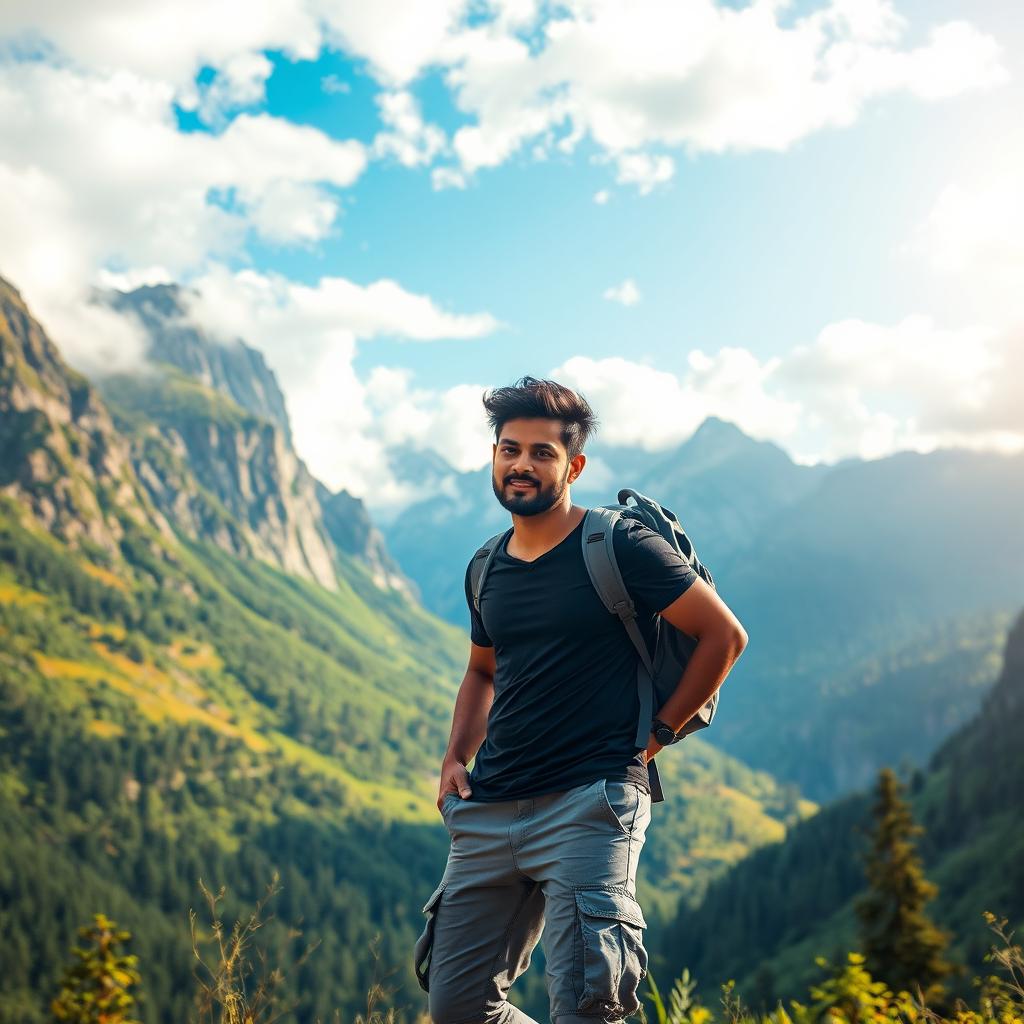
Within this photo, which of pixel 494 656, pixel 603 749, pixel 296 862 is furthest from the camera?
pixel 296 862

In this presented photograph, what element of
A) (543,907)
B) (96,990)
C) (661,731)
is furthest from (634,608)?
(96,990)

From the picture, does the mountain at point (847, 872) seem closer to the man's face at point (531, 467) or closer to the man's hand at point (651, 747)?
the man's hand at point (651, 747)

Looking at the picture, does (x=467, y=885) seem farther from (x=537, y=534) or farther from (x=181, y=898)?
(x=181, y=898)

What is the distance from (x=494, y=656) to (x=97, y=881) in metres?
174

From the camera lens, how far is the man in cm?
496

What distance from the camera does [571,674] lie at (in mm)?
5344

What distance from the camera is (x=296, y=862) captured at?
194 meters

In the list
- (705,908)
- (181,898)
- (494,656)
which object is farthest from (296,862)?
(494,656)

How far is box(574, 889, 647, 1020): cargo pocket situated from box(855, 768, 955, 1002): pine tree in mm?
26879

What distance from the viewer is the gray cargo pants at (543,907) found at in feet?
15.3

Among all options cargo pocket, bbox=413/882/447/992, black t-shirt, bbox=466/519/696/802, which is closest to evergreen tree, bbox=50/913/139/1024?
cargo pocket, bbox=413/882/447/992

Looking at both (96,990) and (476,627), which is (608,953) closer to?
(476,627)

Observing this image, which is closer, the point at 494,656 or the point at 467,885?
the point at 467,885

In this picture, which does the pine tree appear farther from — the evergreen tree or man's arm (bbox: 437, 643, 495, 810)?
man's arm (bbox: 437, 643, 495, 810)
